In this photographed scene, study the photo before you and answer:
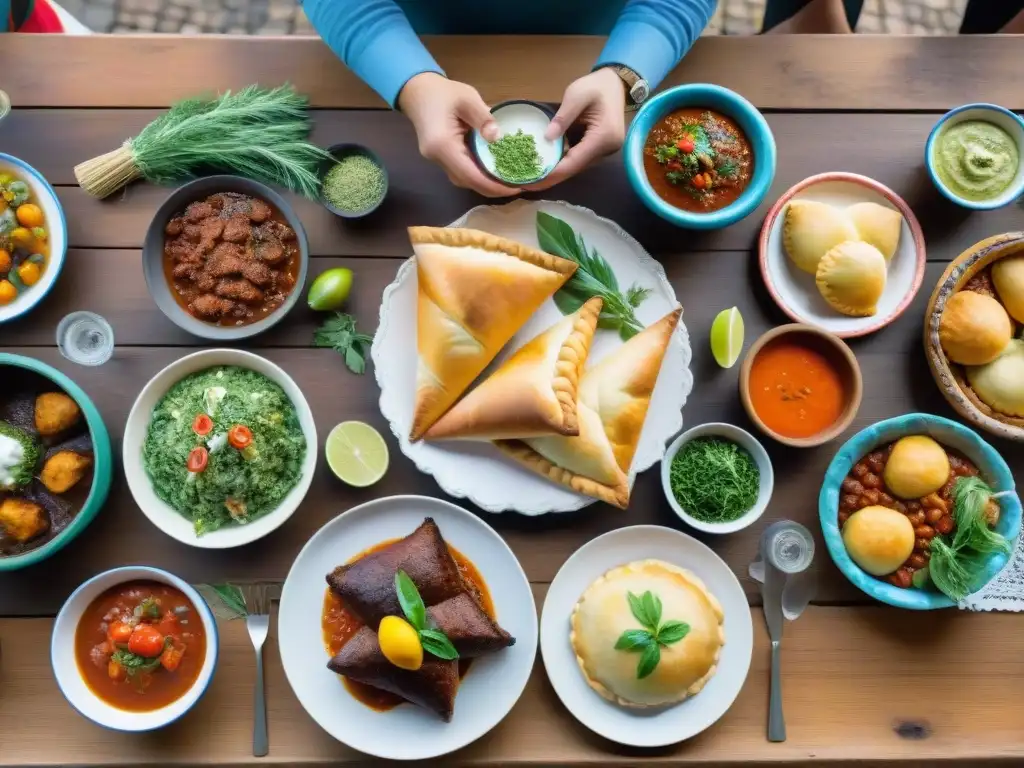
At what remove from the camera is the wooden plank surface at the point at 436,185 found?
6.76ft

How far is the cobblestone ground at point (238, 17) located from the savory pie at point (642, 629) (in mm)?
2266

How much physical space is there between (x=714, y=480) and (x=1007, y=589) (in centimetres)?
83

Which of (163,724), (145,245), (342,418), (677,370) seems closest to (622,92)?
(677,370)

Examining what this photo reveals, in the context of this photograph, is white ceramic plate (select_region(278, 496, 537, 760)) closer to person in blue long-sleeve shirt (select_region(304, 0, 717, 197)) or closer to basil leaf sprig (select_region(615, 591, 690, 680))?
basil leaf sprig (select_region(615, 591, 690, 680))

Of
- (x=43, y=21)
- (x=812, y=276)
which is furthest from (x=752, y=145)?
(x=43, y=21)

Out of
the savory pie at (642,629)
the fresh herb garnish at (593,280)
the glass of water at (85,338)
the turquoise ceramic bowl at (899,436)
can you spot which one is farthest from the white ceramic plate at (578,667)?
the glass of water at (85,338)

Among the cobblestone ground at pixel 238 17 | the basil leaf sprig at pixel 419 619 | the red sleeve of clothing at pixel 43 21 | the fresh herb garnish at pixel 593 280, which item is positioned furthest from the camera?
the cobblestone ground at pixel 238 17

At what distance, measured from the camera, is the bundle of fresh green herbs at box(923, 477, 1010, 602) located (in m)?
1.87

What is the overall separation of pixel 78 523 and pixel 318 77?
129 cm

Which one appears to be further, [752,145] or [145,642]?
[752,145]

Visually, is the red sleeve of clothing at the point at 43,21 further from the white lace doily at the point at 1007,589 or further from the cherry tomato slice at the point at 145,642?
the white lace doily at the point at 1007,589

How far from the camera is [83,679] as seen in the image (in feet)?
6.13

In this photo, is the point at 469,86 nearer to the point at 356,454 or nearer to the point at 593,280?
the point at 593,280

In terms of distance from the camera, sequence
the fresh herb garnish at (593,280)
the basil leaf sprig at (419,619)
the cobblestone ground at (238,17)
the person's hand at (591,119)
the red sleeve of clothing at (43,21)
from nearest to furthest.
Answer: the basil leaf sprig at (419,619) → the person's hand at (591,119) → the fresh herb garnish at (593,280) → the red sleeve of clothing at (43,21) → the cobblestone ground at (238,17)
